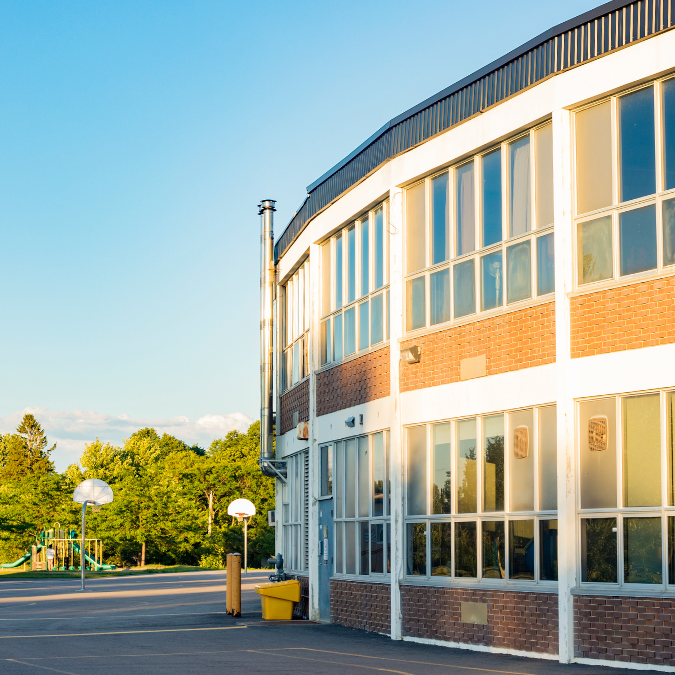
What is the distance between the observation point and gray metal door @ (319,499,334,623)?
19484 millimetres

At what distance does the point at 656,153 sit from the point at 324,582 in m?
11.0

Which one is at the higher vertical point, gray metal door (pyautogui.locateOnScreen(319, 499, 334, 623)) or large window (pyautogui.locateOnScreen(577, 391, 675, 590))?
large window (pyautogui.locateOnScreen(577, 391, 675, 590))

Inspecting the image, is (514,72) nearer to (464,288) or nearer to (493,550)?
(464,288)

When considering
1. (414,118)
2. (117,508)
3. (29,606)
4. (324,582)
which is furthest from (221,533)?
(414,118)

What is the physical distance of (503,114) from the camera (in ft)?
47.5

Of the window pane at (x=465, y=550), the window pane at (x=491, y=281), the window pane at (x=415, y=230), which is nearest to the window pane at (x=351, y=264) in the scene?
the window pane at (x=415, y=230)

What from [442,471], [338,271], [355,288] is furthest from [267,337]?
[442,471]

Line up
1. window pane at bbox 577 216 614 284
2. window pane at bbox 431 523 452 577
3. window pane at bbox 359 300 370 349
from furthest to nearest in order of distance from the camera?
1. window pane at bbox 359 300 370 349
2. window pane at bbox 431 523 452 577
3. window pane at bbox 577 216 614 284

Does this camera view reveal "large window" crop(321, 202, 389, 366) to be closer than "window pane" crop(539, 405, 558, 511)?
No

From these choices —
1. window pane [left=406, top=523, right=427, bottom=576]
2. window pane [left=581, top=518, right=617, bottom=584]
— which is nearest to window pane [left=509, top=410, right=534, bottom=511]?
window pane [left=581, top=518, right=617, bottom=584]

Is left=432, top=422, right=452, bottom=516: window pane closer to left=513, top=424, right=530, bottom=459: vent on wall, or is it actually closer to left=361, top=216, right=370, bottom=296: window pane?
left=513, top=424, right=530, bottom=459: vent on wall

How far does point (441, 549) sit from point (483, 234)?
4.80m

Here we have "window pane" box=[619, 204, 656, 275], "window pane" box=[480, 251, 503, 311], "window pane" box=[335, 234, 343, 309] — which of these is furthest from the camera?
"window pane" box=[335, 234, 343, 309]

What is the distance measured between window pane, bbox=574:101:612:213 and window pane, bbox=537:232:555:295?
0.67 m
